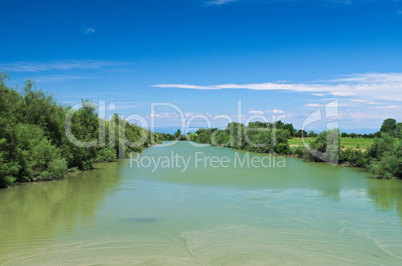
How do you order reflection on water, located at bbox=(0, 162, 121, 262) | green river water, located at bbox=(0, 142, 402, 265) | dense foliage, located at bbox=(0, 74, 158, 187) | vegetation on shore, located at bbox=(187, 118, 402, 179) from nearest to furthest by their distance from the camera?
1. green river water, located at bbox=(0, 142, 402, 265)
2. reflection on water, located at bbox=(0, 162, 121, 262)
3. dense foliage, located at bbox=(0, 74, 158, 187)
4. vegetation on shore, located at bbox=(187, 118, 402, 179)

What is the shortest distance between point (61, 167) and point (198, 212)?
Result: 45.7ft

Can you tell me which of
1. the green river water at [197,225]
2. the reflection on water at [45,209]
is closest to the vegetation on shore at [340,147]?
the green river water at [197,225]

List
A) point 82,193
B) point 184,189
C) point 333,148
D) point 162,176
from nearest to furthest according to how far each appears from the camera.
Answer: point 82,193, point 184,189, point 162,176, point 333,148

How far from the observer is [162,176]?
28562 millimetres

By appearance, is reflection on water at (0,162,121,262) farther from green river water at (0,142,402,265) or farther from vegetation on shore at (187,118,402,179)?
vegetation on shore at (187,118,402,179)

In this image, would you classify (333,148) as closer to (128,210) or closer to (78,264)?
(128,210)

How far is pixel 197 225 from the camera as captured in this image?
12.3 meters

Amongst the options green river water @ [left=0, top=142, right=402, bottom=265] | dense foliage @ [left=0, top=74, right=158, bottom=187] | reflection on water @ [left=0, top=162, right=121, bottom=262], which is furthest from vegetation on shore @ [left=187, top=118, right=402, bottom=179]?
dense foliage @ [left=0, top=74, right=158, bottom=187]

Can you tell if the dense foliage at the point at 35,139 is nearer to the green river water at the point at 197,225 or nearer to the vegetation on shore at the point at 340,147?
the green river water at the point at 197,225

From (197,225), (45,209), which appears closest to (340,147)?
(197,225)

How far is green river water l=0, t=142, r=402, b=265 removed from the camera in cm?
895

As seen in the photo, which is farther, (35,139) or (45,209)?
(35,139)

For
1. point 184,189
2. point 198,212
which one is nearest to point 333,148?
point 184,189

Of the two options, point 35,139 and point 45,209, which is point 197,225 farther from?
point 35,139
